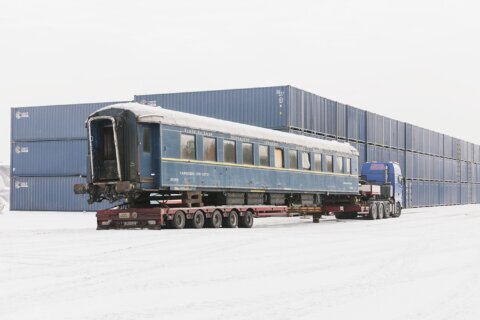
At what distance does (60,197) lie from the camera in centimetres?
4219

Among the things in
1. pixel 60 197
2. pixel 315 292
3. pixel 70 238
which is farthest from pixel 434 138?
pixel 315 292

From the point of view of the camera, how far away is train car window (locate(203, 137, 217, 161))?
2150 cm

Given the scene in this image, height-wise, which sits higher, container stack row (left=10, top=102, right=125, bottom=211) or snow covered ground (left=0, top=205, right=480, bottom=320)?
container stack row (left=10, top=102, right=125, bottom=211)

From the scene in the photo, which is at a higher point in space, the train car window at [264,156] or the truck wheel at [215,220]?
the train car window at [264,156]

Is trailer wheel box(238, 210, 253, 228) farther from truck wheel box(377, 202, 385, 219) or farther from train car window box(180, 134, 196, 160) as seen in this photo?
truck wheel box(377, 202, 385, 219)

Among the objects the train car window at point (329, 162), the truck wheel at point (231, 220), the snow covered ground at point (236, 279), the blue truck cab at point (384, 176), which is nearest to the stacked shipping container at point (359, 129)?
the blue truck cab at point (384, 176)

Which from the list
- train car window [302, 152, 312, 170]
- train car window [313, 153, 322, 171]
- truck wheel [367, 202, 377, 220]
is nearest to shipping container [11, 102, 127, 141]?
train car window [313, 153, 322, 171]

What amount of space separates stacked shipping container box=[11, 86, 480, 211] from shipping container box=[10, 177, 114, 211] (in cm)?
6

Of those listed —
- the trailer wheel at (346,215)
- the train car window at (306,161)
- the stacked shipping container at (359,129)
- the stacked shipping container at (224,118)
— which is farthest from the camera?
the stacked shipping container at (224,118)

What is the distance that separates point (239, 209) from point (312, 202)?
6349 millimetres

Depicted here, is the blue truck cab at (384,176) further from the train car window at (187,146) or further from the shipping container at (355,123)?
the train car window at (187,146)

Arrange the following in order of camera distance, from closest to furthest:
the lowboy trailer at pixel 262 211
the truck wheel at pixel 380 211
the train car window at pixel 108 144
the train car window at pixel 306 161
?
the lowboy trailer at pixel 262 211 < the train car window at pixel 108 144 < the train car window at pixel 306 161 < the truck wheel at pixel 380 211

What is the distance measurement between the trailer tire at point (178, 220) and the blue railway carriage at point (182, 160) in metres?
0.67

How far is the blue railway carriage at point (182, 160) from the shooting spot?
64.4 ft
